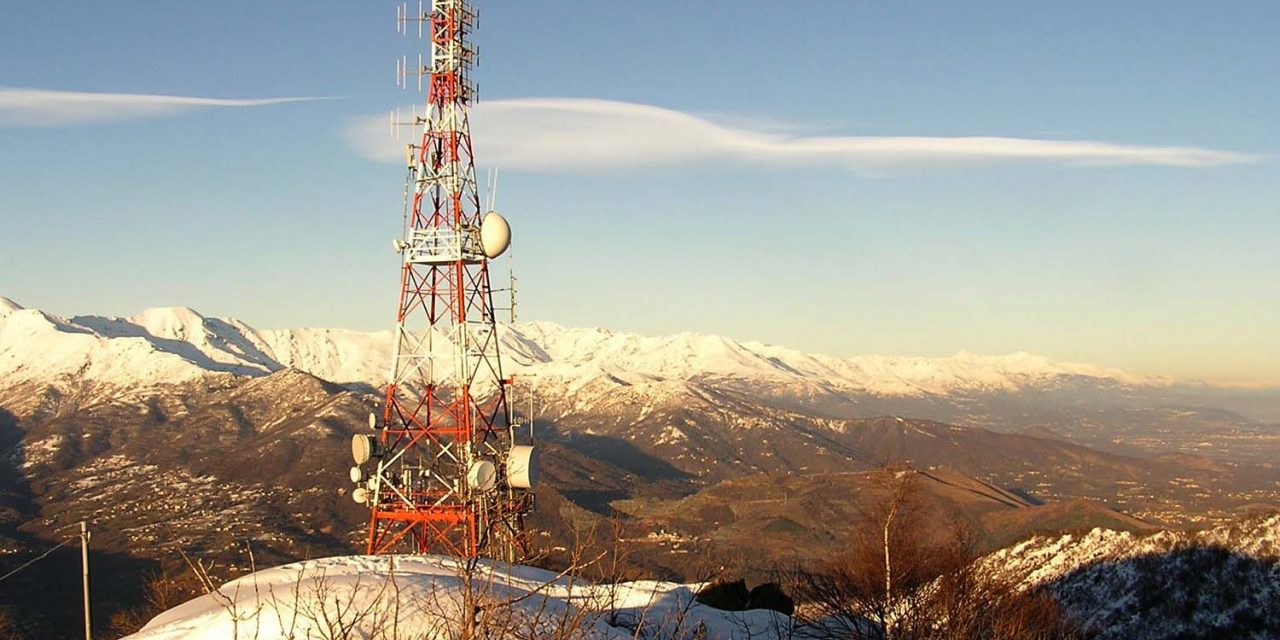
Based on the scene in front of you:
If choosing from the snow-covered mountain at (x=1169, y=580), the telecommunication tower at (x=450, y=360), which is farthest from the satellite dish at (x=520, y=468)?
the snow-covered mountain at (x=1169, y=580)

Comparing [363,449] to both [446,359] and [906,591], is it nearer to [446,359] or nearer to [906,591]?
[446,359]

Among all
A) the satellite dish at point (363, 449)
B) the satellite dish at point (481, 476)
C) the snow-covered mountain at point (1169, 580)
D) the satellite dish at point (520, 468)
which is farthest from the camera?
the satellite dish at point (363, 449)

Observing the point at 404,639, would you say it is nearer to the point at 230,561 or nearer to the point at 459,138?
the point at 459,138

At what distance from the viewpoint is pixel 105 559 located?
178 metres

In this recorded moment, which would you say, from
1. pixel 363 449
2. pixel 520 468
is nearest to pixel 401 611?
pixel 520 468

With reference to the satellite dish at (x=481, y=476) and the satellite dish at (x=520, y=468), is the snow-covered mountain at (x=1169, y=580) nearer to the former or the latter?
the satellite dish at (x=520, y=468)

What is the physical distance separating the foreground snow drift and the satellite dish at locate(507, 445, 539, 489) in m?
19.8

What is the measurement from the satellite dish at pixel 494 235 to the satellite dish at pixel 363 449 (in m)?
9.47

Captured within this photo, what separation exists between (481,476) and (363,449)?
5975 mm

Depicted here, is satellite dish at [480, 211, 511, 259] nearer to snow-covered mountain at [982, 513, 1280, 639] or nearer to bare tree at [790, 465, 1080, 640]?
bare tree at [790, 465, 1080, 640]

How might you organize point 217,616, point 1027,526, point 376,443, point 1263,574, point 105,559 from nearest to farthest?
point 217,616
point 1263,574
point 376,443
point 1027,526
point 105,559

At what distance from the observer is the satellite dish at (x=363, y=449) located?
42406mm

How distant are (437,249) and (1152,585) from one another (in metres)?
33.3

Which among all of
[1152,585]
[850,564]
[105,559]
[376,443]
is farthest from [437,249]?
[105,559]
